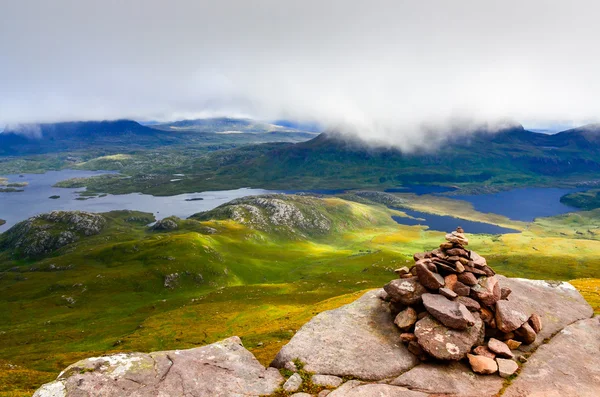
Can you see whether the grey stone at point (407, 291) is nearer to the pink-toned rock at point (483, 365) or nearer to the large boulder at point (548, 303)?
the pink-toned rock at point (483, 365)

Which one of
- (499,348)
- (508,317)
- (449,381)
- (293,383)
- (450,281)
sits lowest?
(293,383)

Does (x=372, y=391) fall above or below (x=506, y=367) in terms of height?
below

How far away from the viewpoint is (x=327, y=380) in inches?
806

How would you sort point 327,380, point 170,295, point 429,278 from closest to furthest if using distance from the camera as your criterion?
point 327,380 → point 429,278 → point 170,295

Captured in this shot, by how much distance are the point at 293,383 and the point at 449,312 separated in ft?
40.7

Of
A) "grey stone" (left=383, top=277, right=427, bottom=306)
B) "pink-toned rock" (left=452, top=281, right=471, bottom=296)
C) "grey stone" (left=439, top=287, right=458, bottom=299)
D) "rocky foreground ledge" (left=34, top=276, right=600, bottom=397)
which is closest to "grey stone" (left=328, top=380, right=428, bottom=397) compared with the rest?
"rocky foreground ledge" (left=34, top=276, right=600, bottom=397)

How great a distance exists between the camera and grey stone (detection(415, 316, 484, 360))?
21.4 meters

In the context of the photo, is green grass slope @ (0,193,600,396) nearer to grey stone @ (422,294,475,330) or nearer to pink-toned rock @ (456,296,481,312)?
grey stone @ (422,294,475,330)

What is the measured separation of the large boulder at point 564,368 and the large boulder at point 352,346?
6.89 metres

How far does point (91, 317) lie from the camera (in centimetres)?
10362

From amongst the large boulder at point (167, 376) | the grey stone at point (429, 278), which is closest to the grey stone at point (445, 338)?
the grey stone at point (429, 278)

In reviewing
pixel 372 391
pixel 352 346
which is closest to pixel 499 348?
pixel 372 391

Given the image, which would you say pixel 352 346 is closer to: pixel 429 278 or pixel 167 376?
pixel 429 278

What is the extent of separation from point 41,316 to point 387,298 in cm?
13129
